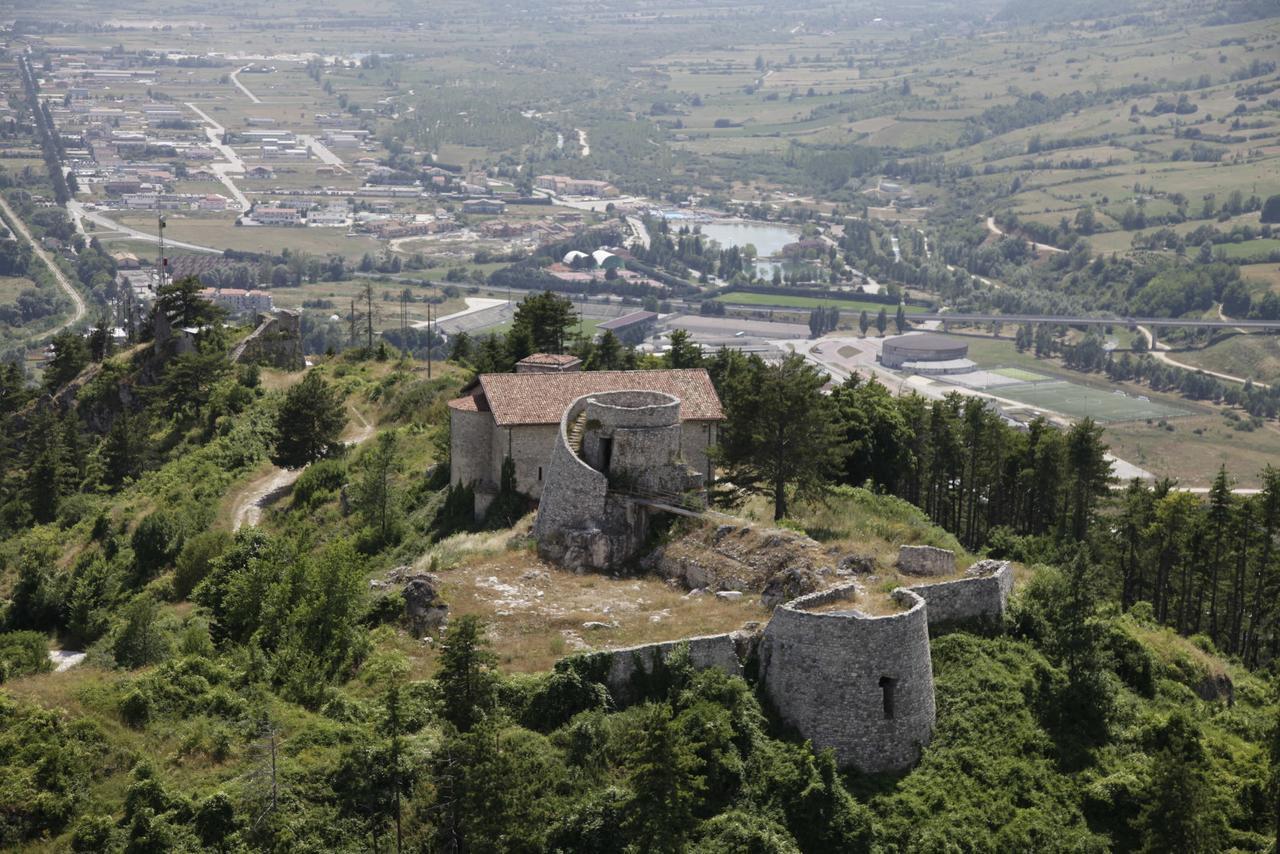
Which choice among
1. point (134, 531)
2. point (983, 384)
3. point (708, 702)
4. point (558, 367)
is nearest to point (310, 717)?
point (708, 702)

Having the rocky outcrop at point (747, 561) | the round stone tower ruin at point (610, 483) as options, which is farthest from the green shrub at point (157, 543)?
the rocky outcrop at point (747, 561)

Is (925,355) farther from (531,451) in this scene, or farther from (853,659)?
(853,659)

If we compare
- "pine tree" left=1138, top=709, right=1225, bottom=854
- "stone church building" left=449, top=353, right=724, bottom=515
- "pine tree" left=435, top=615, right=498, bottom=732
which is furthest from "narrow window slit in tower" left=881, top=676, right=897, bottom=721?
"stone church building" left=449, top=353, right=724, bottom=515

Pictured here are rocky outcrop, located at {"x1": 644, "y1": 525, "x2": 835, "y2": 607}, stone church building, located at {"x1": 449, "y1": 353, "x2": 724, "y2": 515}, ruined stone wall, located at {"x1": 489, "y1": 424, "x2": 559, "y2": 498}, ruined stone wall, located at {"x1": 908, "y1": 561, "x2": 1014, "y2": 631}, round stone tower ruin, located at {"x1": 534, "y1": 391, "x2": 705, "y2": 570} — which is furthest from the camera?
stone church building, located at {"x1": 449, "y1": 353, "x2": 724, "y2": 515}

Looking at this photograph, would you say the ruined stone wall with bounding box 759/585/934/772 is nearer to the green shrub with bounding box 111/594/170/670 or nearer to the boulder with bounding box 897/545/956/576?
the boulder with bounding box 897/545/956/576

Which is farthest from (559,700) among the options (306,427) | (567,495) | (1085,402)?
(1085,402)

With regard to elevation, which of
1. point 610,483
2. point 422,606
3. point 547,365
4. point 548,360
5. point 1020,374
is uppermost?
point 548,360

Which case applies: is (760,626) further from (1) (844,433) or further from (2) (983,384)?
(2) (983,384)
